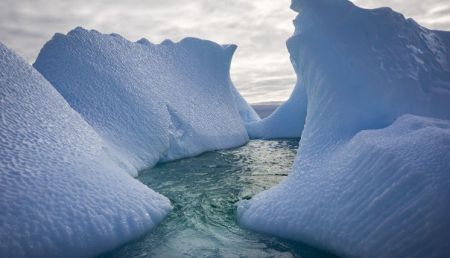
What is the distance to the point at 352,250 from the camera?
2102 mm

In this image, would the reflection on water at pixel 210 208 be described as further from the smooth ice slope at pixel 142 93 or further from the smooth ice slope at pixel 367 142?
the smooth ice slope at pixel 142 93

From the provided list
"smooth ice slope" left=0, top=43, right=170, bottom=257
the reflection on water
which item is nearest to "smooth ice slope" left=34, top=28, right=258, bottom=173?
the reflection on water

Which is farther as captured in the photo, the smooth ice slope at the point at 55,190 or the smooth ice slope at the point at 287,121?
the smooth ice slope at the point at 287,121

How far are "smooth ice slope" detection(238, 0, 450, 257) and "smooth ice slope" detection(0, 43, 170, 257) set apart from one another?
3.71ft

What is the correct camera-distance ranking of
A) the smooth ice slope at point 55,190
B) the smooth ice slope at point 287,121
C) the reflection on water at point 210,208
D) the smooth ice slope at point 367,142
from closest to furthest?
1. the smooth ice slope at point 367,142
2. the smooth ice slope at point 55,190
3. the reflection on water at point 210,208
4. the smooth ice slope at point 287,121

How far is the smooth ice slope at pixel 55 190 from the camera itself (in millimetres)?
2148

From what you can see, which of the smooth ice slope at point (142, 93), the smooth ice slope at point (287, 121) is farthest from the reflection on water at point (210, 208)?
the smooth ice slope at point (287, 121)

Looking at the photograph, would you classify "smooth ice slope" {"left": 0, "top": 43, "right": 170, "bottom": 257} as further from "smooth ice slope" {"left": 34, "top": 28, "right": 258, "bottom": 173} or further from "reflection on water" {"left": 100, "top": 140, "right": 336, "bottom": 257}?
"smooth ice slope" {"left": 34, "top": 28, "right": 258, "bottom": 173}

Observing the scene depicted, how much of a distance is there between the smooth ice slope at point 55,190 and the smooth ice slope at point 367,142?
113 cm

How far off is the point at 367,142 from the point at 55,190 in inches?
98.1

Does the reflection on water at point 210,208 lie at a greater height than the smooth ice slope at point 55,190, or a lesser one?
lesser

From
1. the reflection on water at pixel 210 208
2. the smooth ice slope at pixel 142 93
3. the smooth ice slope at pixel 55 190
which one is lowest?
the reflection on water at pixel 210 208

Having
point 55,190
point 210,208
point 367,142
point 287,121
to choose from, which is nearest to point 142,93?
point 210,208

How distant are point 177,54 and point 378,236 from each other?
7.75m
